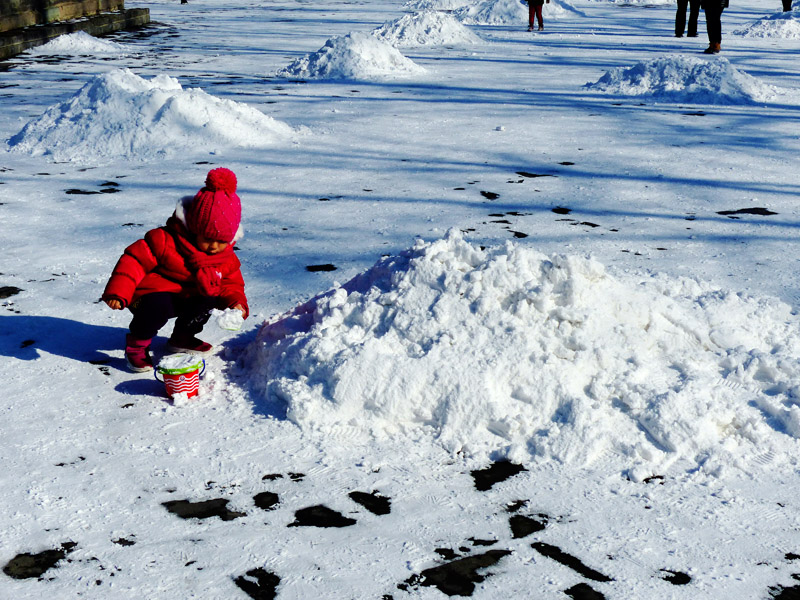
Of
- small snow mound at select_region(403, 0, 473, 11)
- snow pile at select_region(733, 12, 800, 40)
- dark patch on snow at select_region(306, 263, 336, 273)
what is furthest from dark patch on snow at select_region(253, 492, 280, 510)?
small snow mound at select_region(403, 0, 473, 11)

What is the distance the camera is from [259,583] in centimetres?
182

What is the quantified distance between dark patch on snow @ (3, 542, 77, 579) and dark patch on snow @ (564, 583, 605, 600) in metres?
1.14

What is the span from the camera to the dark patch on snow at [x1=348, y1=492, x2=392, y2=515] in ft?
6.87

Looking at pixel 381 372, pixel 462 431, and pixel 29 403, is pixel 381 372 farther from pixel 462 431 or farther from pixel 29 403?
pixel 29 403

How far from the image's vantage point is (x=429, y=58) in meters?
11.5

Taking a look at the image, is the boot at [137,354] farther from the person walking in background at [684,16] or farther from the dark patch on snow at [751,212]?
the person walking in background at [684,16]

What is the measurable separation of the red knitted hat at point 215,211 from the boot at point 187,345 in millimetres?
398

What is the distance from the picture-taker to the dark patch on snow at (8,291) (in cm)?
346

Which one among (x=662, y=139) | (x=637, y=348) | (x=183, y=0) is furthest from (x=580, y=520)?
(x=183, y=0)

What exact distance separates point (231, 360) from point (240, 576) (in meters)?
1.19

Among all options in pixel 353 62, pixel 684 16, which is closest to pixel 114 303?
pixel 353 62

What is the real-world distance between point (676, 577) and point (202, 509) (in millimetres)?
1142

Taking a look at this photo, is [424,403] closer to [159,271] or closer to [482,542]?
[482,542]

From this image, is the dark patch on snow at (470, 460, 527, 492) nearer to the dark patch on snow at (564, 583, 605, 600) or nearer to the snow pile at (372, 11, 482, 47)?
the dark patch on snow at (564, 583, 605, 600)
